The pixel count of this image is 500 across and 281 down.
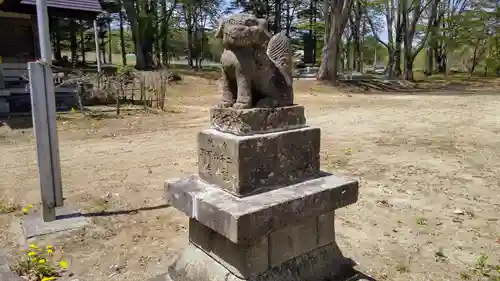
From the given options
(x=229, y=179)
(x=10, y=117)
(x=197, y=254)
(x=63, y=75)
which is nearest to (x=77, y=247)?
(x=197, y=254)

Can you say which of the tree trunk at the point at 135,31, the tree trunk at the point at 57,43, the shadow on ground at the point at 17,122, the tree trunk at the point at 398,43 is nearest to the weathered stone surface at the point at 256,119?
the shadow on ground at the point at 17,122

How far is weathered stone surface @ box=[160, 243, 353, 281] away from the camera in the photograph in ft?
9.16

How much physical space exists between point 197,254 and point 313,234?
0.93 meters

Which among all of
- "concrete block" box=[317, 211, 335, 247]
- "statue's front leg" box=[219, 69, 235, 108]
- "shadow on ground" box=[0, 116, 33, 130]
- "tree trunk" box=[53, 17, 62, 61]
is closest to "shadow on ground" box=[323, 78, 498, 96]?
"shadow on ground" box=[0, 116, 33, 130]

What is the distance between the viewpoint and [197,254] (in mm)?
3047

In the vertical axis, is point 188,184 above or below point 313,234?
above

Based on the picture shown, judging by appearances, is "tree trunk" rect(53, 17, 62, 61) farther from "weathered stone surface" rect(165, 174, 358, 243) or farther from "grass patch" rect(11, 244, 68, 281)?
"weathered stone surface" rect(165, 174, 358, 243)

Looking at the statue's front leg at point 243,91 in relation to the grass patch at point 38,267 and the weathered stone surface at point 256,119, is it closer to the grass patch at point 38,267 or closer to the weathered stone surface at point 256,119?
the weathered stone surface at point 256,119

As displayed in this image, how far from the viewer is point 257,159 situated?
2693mm

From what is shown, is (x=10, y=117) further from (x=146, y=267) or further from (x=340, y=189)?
(x=340, y=189)

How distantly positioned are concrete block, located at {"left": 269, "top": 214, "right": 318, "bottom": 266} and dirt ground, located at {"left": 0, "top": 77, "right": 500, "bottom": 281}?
1042mm

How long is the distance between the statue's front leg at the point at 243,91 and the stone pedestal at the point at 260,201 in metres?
0.08

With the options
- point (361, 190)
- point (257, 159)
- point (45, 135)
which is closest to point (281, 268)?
point (257, 159)

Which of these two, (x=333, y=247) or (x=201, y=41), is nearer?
(x=333, y=247)
